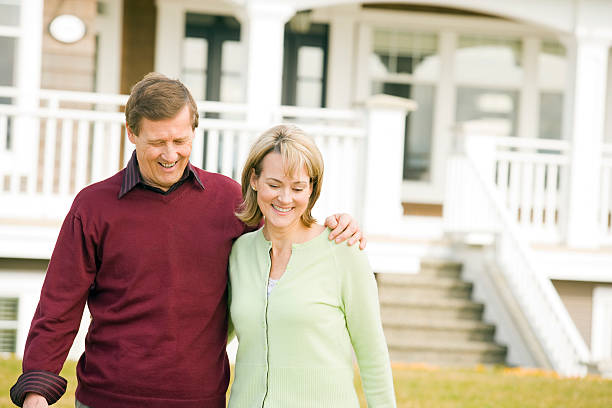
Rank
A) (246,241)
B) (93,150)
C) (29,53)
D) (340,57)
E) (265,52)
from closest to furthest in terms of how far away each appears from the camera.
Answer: (246,241), (93,150), (29,53), (265,52), (340,57)

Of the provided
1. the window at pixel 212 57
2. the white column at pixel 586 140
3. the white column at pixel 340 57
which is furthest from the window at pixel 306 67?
the white column at pixel 586 140

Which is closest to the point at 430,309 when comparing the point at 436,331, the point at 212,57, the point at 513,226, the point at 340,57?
the point at 436,331

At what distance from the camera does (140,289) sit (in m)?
2.64

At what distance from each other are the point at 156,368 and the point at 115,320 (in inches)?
8.0

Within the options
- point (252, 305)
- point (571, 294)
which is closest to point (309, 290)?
point (252, 305)

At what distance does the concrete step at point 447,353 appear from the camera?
789 cm

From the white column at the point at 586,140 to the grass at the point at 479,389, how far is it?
109 inches

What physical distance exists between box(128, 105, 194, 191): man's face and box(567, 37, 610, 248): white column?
7146 mm

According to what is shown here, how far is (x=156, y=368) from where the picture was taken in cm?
263

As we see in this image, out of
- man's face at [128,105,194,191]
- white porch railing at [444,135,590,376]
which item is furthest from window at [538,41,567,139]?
man's face at [128,105,194,191]

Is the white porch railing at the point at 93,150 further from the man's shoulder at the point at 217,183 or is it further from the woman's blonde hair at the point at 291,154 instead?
the woman's blonde hair at the point at 291,154

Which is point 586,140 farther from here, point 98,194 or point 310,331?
point 98,194

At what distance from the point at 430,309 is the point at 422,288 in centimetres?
29

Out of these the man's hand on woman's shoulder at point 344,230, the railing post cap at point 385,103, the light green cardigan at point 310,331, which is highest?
the railing post cap at point 385,103
